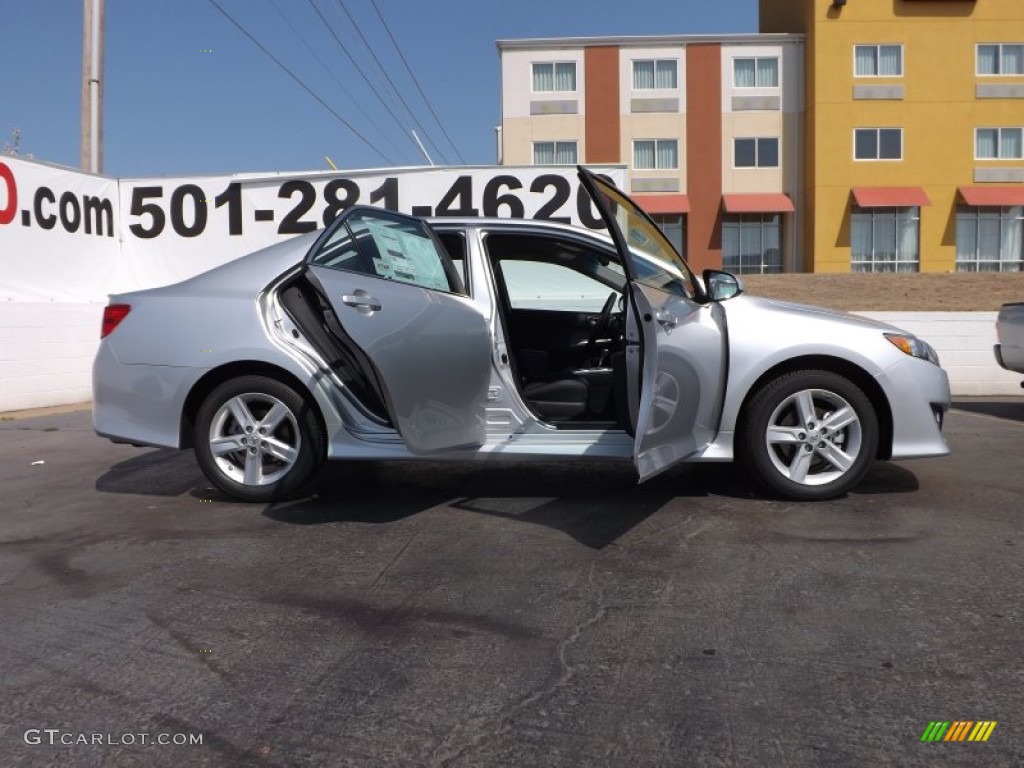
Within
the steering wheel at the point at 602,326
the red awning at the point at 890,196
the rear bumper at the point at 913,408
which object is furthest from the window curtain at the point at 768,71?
the rear bumper at the point at 913,408

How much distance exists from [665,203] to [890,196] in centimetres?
817

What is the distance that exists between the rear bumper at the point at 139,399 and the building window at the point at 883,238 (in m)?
33.1

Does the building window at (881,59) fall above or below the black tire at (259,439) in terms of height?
above

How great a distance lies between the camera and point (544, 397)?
18.0 feet

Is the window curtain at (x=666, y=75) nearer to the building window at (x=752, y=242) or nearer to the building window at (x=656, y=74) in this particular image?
the building window at (x=656, y=74)

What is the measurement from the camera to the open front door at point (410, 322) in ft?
15.0

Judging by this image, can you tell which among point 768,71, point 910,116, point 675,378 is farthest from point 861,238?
point 675,378

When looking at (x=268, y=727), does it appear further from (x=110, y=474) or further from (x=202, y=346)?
(x=110, y=474)

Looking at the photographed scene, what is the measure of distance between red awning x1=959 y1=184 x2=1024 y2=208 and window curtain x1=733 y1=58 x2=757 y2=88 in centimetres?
873

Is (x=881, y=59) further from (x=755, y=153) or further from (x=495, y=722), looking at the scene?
(x=495, y=722)

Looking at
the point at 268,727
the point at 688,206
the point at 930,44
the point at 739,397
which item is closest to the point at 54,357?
the point at 739,397

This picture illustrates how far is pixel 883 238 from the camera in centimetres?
3459

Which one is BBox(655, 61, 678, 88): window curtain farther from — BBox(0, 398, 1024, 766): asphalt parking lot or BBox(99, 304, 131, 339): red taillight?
BBox(99, 304, 131, 339): red taillight

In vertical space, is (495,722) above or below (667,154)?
below
